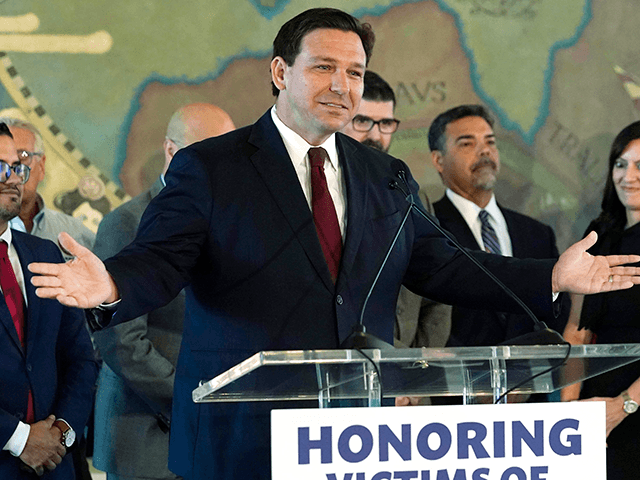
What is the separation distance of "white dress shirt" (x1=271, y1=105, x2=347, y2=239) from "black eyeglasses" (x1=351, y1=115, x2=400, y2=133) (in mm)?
1474

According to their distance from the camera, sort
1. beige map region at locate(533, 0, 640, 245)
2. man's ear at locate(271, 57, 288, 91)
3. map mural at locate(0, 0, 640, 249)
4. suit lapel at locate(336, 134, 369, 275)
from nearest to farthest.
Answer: suit lapel at locate(336, 134, 369, 275), man's ear at locate(271, 57, 288, 91), map mural at locate(0, 0, 640, 249), beige map region at locate(533, 0, 640, 245)

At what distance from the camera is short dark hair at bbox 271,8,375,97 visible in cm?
223

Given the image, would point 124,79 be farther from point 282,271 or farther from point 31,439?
point 282,271

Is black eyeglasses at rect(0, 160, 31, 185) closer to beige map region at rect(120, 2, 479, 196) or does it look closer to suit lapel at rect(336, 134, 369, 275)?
suit lapel at rect(336, 134, 369, 275)

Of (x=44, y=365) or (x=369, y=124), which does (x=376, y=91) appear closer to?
(x=369, y=124)

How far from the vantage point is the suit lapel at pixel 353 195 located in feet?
6.83

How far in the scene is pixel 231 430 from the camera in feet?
6.40

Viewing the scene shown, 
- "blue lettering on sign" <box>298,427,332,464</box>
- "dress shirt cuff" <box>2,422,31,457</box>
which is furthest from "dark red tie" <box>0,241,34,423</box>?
"blue lettering on sign" <box>298,427,332,464</box>

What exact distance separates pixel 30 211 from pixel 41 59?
1155 mm

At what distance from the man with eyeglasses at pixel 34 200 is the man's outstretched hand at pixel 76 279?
202 cm

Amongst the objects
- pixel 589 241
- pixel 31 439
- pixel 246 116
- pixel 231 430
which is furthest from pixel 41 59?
pixel 589 241

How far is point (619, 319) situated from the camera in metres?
3.39

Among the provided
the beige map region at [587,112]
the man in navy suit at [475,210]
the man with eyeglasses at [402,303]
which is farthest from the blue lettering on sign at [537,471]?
the beige map region at [587,112]

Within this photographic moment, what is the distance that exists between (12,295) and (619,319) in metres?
2.29
